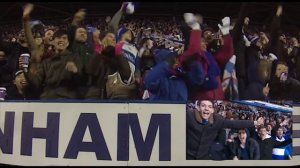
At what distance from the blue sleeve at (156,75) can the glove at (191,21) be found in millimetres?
482

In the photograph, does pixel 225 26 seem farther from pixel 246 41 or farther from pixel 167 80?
pixel 167 80

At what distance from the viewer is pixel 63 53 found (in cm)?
420

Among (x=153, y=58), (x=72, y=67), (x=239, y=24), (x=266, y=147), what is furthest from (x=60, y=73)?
(x=266, y=147)

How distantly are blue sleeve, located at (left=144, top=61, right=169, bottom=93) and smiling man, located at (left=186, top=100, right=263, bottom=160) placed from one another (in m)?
0.45

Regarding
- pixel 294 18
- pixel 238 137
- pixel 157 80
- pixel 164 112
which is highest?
pixel 294 18

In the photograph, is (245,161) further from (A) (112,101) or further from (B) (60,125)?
(B) (60,125)

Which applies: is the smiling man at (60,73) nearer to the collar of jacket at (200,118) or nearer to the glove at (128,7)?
the glove at (128,7)

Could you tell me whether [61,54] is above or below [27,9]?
below

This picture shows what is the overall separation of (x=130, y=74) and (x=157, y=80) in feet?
0.95

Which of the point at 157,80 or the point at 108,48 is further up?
the point at 108,48

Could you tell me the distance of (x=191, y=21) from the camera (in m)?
4.15

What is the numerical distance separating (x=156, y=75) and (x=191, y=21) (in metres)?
0.68

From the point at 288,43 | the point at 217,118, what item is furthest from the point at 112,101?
the point at 288,43

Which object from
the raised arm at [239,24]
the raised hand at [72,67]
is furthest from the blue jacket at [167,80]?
the raised hand at [72,67]
